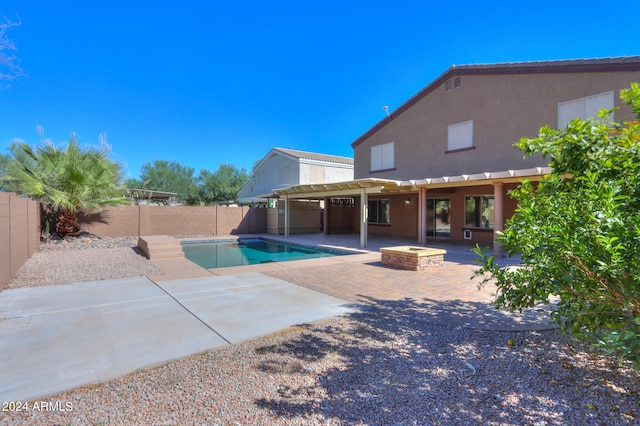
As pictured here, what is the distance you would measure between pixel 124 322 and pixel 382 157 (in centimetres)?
1529

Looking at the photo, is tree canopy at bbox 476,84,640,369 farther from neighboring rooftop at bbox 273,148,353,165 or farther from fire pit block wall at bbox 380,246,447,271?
neighboring rooftop at bbox 273,148,353,165

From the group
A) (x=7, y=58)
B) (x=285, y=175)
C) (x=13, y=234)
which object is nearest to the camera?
(x=7, y=58)

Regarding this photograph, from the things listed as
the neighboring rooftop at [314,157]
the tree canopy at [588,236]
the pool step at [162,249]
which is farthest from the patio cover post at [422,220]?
the neighboring rooftop at [314,157]

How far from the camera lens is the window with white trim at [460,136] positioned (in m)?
13.6

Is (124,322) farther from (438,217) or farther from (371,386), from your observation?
(438,217)

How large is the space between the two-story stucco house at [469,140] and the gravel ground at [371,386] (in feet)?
25.1

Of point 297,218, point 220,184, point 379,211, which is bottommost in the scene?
point 297,218

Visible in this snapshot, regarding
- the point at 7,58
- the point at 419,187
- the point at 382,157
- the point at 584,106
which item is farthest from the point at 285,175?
the point at 7,58

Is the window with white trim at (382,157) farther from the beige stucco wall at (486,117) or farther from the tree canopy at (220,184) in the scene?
the tree canopy at (220,184)

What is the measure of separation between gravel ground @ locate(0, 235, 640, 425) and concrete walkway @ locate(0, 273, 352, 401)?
341mm

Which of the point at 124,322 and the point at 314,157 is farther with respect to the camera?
the point at 314,157

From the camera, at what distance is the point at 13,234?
23.4 ft

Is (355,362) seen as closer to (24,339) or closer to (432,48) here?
(24,339)

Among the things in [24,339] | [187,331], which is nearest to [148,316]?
[187,331]
